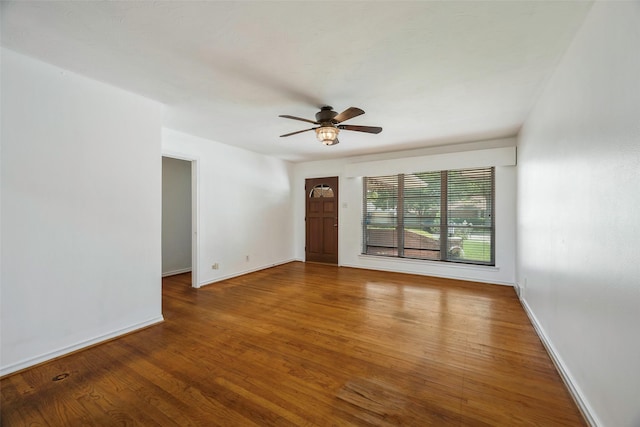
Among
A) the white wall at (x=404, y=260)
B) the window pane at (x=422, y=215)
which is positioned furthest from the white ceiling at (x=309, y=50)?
the window pane at (x=422, y=215)

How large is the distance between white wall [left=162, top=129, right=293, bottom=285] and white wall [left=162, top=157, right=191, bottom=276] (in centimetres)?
131

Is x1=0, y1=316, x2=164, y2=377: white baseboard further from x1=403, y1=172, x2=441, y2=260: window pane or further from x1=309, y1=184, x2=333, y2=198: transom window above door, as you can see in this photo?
x1=403, y1=172, x2=441, y2=260: window pane

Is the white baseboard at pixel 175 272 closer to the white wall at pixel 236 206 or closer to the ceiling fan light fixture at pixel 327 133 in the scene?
the white wall at pixel 236 206

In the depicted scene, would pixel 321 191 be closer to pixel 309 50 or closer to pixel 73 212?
pixel 309 50

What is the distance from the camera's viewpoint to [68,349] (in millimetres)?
2316

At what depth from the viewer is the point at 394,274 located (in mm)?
5207

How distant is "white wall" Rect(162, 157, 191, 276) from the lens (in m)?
5.21

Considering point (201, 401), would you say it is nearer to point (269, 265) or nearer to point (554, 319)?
point (554, 319)

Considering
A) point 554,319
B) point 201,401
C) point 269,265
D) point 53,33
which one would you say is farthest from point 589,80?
point 269,265

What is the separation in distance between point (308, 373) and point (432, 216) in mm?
4002

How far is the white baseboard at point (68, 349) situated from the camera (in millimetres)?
2031

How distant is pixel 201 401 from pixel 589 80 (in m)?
3.24

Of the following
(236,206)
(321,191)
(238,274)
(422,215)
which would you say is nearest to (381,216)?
(422,215)

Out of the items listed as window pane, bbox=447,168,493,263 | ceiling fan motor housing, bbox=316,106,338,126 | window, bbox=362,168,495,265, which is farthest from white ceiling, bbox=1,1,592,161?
window, bbox=362,168,495,265
